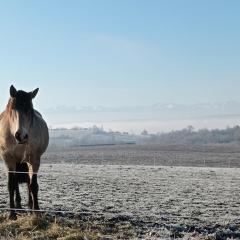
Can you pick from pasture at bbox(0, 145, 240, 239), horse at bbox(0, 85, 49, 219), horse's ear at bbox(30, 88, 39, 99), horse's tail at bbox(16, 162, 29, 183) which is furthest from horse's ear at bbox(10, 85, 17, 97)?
pasture at bbox(0, 145, 240, 239)

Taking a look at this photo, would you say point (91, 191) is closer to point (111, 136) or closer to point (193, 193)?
point (193, 193)

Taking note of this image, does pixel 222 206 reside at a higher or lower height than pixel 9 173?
lower

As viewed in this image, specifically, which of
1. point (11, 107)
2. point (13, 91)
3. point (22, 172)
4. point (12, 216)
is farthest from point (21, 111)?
point (12, 216)

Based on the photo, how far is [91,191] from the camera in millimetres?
14578

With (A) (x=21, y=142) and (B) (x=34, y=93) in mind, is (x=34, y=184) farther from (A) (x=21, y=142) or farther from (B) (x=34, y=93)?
(B) (x=34, y=93)

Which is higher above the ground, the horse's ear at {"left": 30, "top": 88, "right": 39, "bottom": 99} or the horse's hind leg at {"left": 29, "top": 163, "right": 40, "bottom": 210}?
the horse's ear at {"left": 30, "top": 88, "right": 39, "bottom": 99}

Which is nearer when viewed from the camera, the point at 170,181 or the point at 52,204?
the point at 52,204

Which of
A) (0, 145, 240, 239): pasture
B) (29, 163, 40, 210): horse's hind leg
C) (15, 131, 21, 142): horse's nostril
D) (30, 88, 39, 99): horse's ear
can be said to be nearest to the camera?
(0, 145, 240, 239): pasture

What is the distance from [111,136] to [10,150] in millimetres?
108964

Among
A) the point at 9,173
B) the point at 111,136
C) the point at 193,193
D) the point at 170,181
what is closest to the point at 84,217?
the point at 9,173

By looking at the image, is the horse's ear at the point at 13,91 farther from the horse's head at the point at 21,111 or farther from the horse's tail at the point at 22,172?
the horse's tail at the point at 22,172

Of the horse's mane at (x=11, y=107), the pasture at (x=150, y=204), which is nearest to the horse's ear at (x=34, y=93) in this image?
the horse's mane at (x=11, y=107)

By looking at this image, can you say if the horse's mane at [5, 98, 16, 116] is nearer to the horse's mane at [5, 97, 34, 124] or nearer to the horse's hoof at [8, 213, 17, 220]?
the horse's mane at [5, 97, 34, 124]

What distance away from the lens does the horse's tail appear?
35.5 ft
